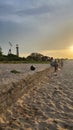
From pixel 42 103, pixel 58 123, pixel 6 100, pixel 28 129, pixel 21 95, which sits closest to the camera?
pixel 28 129

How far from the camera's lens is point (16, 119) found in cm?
1054

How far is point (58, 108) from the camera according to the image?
1280cm

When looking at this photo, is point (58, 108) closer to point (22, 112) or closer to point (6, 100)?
point (22, 112)

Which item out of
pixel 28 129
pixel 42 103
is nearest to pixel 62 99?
pixel 42 103

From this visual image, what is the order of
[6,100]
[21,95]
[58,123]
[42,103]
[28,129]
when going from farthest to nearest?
[21,95] → [42,103] → [6,100] → [58,123] → [28,129]

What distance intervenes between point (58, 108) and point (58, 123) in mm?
→ 2628

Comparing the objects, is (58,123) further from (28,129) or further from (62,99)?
(62,99)

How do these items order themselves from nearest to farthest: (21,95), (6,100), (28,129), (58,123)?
(28,129)
(58,123)
(6,100)
(21,95)

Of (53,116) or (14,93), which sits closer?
A: (53,116)

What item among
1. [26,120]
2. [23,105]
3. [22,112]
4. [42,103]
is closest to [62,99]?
[42,103]

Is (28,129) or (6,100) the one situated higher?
(6,100)

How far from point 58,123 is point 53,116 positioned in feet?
3.53

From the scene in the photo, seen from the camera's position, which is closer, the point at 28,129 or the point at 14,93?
the point at 28,129

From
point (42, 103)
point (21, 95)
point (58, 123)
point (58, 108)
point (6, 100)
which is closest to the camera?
point (58, 123)
